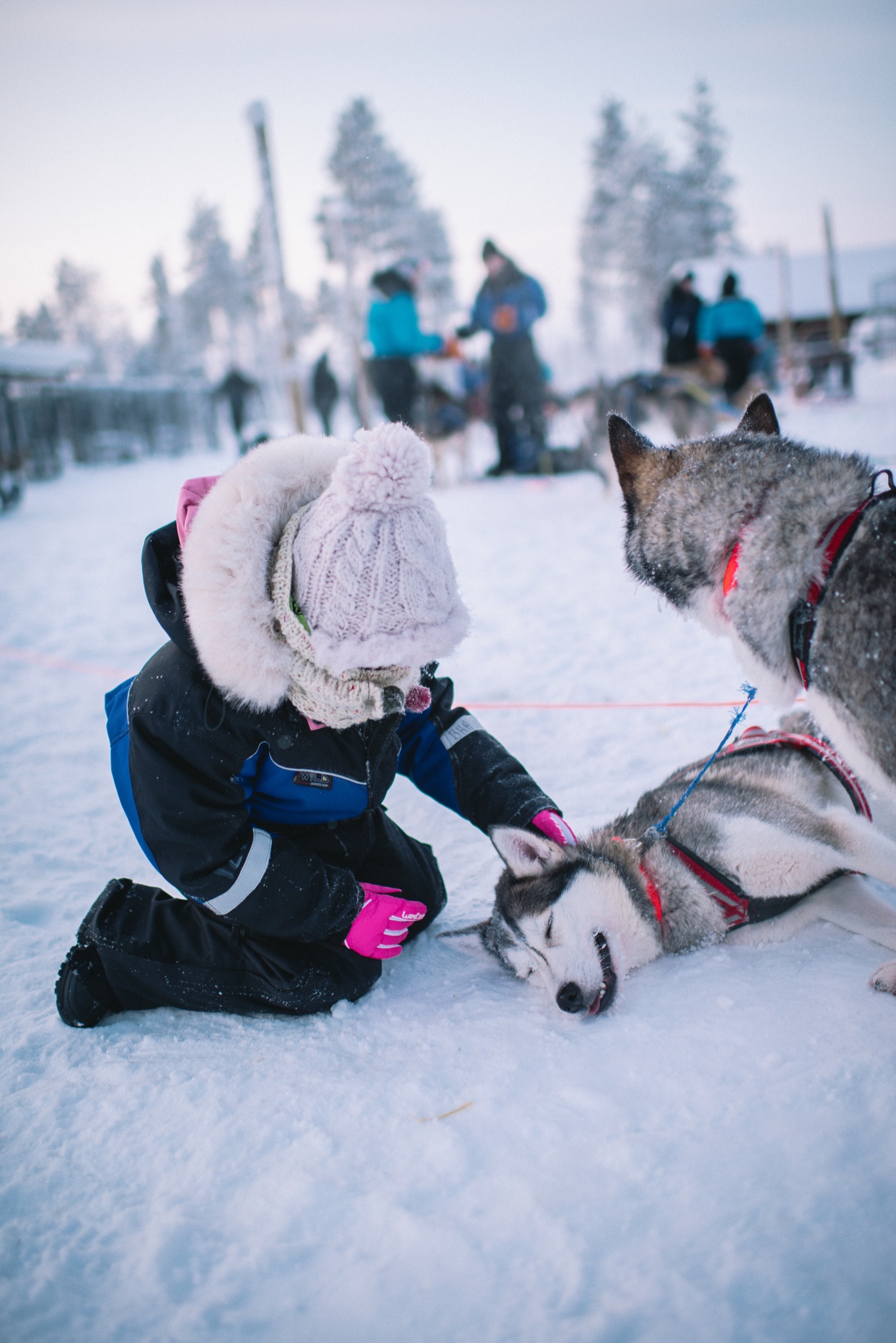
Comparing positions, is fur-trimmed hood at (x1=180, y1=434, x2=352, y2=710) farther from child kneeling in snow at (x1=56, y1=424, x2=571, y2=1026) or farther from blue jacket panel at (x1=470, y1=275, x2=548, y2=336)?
blue jacket panel at (x1=470, y1=275, x2=548, y2=336)

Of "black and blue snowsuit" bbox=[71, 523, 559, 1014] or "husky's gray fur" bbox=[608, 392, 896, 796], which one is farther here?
"black and blue snowsuit" bbox=[71, 523, 559, 1014]

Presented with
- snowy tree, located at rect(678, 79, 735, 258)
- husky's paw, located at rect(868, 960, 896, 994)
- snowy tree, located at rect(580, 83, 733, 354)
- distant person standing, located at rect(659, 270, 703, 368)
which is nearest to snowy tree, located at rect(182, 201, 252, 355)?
snowy tree, located at rect(580, 83, 733, 354)

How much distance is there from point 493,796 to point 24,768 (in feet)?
6.63

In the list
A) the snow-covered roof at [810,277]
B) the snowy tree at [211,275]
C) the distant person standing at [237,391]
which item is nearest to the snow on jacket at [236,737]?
the distant person standing at [237,391]

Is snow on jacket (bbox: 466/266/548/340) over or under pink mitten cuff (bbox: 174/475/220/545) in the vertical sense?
over

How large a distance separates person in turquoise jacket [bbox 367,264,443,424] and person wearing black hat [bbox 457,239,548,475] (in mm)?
657

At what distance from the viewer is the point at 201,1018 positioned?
1.60 m

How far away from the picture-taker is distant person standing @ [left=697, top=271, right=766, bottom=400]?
8.78 meters

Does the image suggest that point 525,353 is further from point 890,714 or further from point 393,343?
point 890,714

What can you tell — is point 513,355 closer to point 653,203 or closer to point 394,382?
point 394,382

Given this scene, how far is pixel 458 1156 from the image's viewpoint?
3.89ft

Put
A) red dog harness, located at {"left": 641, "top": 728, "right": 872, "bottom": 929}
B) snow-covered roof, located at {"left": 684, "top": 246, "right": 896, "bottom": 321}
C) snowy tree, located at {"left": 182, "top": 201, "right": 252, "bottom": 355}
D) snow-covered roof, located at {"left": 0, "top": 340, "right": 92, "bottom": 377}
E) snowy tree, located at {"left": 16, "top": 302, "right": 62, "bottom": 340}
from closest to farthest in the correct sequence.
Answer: red dog harness, located at {"left": 641, "top": 728, "right": 872, "bottom": 929} < snow-covered roof, located at {"left": 0, "top": 340, "right": 92, "bottom": 377} < snow-covered roof, located at {"left": 684, "top": 246, "right": 896, "bottom": 321} < snowy tree, located at {"left": 16, "top": 302, "right": 62, "bottom": 340} < snowy tree, located at {"left": 182, "top": 201, "right": 252, "bottom": 355}

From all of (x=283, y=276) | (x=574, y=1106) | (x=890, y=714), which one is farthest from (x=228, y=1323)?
(x=283, y=276)

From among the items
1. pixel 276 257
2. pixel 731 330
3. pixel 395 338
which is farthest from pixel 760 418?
pixel 731 330
